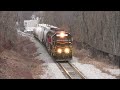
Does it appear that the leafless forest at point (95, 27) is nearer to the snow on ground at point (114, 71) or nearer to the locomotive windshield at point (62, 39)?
the locomotive windshield at point (62, 39)

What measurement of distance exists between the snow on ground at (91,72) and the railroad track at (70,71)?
1.60 feet

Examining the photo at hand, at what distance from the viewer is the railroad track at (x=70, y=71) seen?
2188cm

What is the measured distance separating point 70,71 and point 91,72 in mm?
1846

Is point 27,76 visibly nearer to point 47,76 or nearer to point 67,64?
point 47,76

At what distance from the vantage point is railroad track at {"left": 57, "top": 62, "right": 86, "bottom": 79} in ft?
71.8

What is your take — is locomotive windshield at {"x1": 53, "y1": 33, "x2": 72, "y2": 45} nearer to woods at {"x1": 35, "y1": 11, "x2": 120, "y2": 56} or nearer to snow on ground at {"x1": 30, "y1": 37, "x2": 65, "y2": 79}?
snow on ground at {"x1": 30, "y1": 37, "x2": 65, "y2": 79}

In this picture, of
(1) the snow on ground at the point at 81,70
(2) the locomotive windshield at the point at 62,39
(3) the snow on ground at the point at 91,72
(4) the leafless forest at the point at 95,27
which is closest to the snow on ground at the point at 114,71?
(1) the snow on ground at the point at 81,70

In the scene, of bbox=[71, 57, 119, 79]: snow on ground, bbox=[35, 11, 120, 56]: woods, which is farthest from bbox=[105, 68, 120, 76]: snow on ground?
bbox=[35, 11, 120, 56]: woods

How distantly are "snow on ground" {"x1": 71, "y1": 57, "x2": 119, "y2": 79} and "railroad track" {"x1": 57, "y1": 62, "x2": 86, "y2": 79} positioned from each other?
1.60ft

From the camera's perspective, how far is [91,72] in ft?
76.9

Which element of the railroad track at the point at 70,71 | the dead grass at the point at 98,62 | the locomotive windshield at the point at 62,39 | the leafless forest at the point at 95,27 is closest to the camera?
the railroad track at the point at 70,71

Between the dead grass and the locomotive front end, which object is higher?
Answer: the locomotive front end
